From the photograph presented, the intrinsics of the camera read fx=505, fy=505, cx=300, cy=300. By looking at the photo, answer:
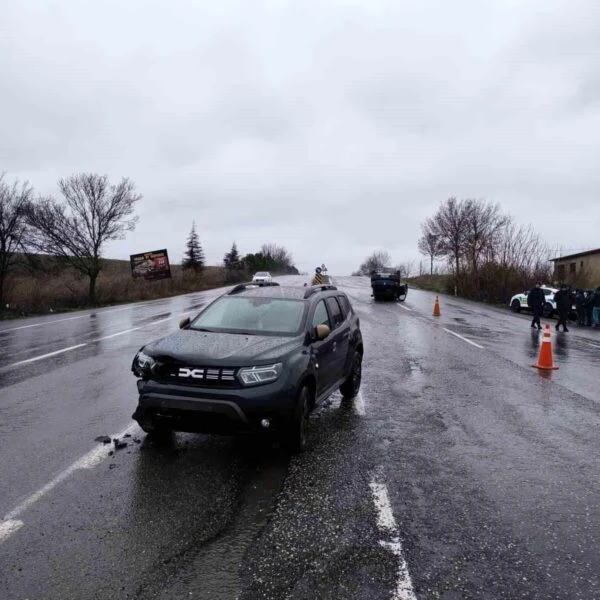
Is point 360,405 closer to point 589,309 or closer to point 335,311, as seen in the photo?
point 335,311

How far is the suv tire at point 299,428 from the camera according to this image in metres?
4.97

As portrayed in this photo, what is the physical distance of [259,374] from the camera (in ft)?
15.9

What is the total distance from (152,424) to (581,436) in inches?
200

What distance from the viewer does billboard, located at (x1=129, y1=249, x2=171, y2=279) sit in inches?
1783

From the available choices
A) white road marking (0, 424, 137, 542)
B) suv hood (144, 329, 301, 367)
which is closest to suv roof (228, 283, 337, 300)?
suv hood (144, 329, 301, 367)

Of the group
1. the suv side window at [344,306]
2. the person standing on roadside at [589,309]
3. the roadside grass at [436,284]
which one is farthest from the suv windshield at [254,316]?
the roadside grass at [436,284]

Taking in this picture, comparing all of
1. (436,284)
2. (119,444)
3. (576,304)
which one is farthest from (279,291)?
(436,284)

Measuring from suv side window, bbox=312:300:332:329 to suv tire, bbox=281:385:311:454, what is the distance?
1.24m

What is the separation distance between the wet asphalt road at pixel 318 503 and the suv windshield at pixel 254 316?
51.3 inches

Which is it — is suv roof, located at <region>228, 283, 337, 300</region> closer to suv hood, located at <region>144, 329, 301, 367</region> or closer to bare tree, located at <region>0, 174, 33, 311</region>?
suv hood, located at <region>144, 329, 301, 367</region>

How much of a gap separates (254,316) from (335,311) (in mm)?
1525

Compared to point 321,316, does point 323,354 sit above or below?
below

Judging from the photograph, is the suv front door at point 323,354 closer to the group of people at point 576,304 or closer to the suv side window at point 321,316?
the suv side window at point 321,316

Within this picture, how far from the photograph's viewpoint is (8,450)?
5180mm
